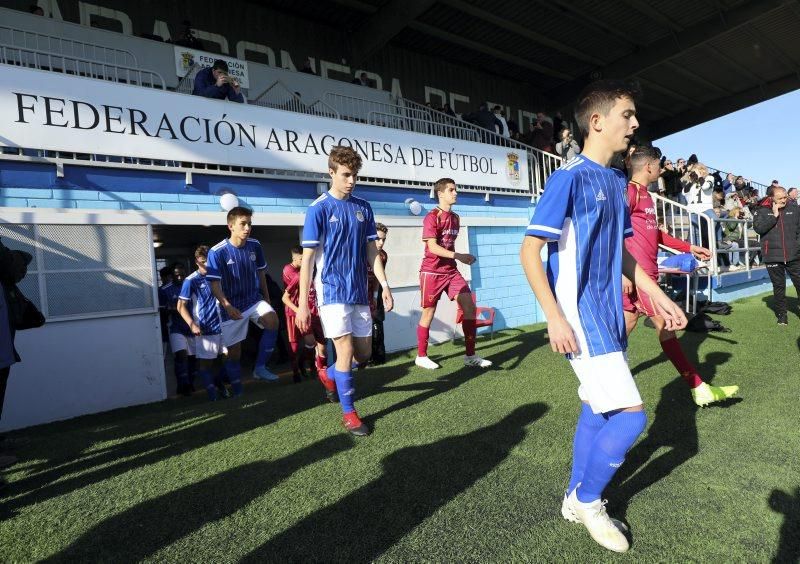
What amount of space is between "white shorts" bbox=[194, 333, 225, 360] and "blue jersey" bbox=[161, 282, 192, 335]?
1.14m

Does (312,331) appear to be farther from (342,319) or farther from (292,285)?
(342,319)

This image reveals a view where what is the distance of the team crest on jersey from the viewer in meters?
10.8

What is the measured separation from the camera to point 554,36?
14.6 metres

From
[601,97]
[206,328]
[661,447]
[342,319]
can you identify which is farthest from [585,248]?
[206,328]

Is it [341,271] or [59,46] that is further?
[59,46]

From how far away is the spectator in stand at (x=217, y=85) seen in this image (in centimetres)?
744

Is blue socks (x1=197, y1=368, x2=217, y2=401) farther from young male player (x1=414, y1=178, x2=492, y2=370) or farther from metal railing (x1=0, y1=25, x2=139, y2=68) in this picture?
metal railing (x1=0, y1=25, x2=139, y2=68)

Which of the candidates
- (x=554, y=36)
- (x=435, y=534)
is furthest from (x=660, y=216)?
(x=435, y=534)

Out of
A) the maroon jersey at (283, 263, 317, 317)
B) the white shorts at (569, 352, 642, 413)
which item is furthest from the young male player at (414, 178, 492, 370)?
the white shorts at (569, 352, 642, 413)

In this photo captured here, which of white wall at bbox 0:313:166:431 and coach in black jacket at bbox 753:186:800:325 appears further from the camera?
coach in black jacket at bbox 753:186:800:325

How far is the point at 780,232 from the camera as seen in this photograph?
24.4 ft

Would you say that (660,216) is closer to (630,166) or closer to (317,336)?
(630,166)

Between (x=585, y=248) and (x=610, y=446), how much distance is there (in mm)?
799

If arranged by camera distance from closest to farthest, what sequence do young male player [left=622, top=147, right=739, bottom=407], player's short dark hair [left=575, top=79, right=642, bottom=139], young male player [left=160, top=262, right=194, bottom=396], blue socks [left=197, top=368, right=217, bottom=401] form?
A: player's short dark hair [left=575, top=79, right=642, bottom=139], young male player [left=622, top=147, right=739, bottom=407], blue socks [left=197, top=368, right=217, bottom=401], young male player [left=160, top=262, right=194, bottom=396]
